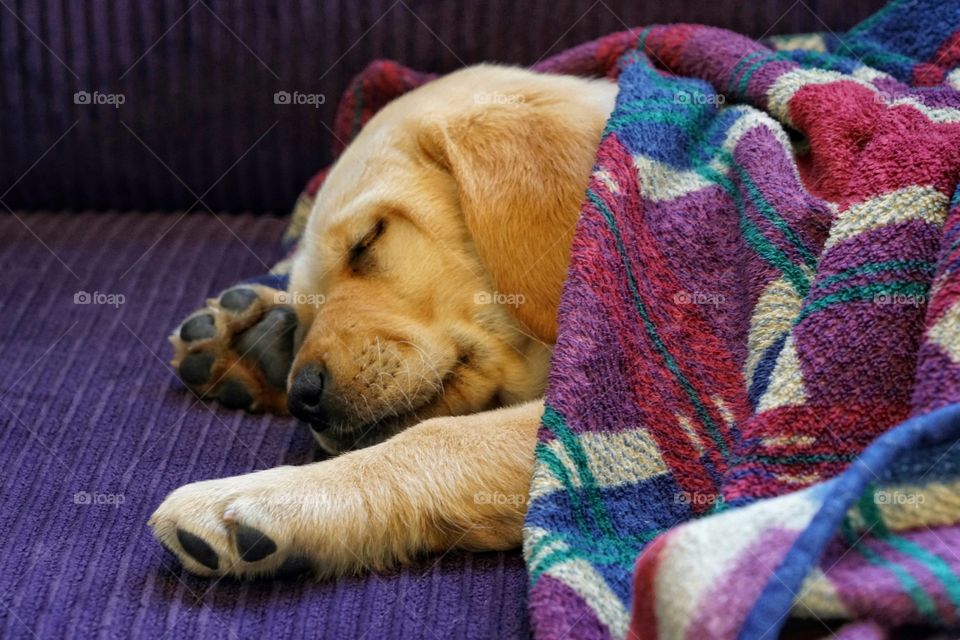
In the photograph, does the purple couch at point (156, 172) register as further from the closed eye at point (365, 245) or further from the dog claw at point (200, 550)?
the closed eye at point (365, 245)

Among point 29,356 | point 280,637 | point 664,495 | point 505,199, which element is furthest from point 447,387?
point 29,356

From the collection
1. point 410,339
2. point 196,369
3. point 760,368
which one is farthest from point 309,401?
point 760,368

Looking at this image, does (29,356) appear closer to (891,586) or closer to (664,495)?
(664,495)

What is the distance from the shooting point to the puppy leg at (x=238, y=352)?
5.75ft

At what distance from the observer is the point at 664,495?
1.27m

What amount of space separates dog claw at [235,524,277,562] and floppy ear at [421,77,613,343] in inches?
21.5

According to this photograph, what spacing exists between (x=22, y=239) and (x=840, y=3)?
207 cm

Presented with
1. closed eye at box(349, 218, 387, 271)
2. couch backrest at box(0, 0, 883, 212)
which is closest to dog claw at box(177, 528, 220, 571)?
closed eye at box(349, 218, 387, 271)

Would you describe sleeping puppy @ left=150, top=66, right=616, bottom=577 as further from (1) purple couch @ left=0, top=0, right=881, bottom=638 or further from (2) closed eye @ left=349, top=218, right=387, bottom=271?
(1) purple couch @ left=0, top=0, right=881, bottom=638

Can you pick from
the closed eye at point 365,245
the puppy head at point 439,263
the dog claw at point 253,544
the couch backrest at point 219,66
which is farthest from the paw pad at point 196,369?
the couch backrest at point 219,66

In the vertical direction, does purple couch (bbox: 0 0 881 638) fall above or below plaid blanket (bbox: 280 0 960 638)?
below

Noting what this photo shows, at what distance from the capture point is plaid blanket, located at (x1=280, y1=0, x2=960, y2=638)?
932 mm

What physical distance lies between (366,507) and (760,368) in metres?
0.55

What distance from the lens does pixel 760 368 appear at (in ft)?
4.19
